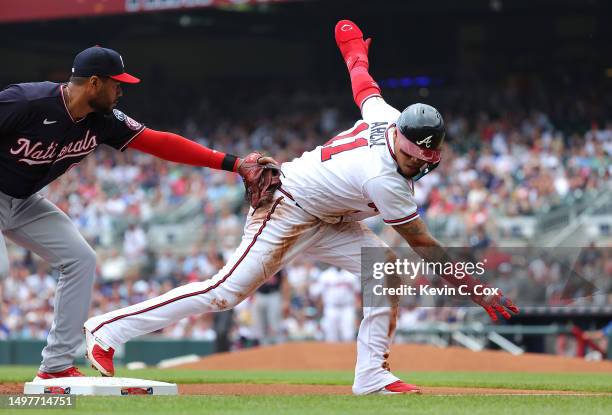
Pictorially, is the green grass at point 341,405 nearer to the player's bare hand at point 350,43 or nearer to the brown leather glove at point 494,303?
the brown leather glove at point 494,303

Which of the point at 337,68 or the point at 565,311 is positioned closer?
the point at 565,311

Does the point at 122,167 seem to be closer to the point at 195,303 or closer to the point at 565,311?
the point at 565,311

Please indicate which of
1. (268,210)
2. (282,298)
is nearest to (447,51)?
(282,298)

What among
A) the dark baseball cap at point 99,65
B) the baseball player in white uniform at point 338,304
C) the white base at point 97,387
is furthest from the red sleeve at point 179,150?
the baseball player in white uniform at point 338,304

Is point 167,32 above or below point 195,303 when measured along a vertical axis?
above

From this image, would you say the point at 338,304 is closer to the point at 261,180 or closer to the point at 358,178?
the point at 261,180

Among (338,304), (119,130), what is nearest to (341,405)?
(119,130)

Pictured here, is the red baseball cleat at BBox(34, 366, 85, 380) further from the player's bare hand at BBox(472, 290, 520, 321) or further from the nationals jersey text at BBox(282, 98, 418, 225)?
the player's bare hand at BBox(472, 290, 520, 321)
